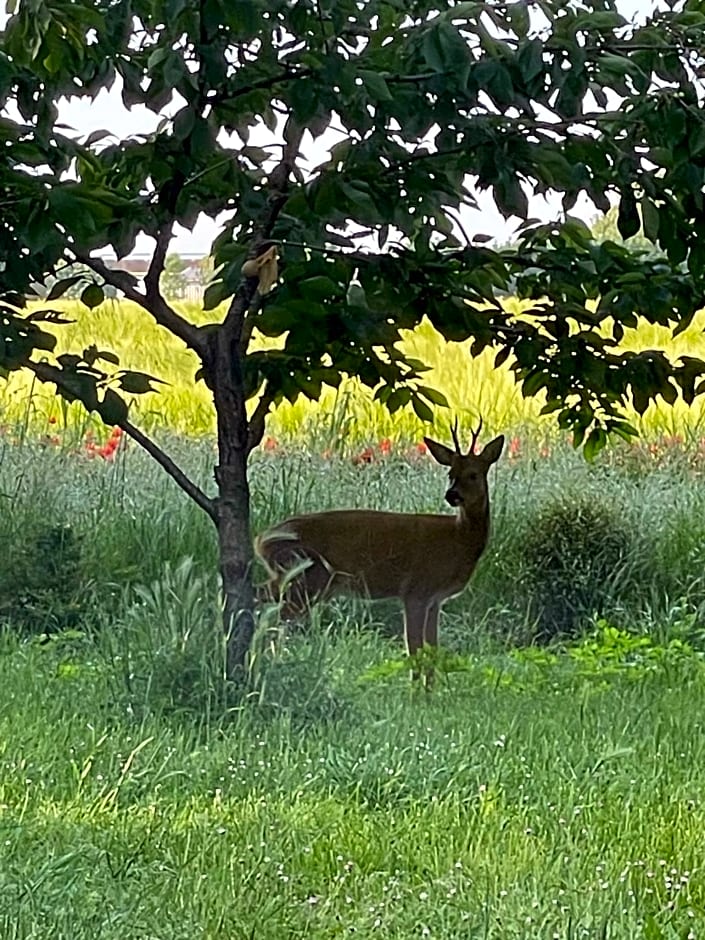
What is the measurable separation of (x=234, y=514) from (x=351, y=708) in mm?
476

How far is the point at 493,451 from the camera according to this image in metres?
3.92

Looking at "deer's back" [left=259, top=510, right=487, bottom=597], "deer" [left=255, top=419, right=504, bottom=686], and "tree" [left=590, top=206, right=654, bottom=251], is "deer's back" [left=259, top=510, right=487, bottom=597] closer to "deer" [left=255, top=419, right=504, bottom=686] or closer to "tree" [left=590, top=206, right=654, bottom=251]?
"deer" [left=255, top=419, right=504, bottom=686]

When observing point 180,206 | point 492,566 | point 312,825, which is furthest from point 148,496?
point 312,825

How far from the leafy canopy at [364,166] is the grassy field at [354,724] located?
65cm

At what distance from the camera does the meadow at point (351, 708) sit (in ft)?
7.57

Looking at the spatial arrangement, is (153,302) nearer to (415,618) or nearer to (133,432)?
(133,432)

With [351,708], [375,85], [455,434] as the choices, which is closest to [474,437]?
[455,434]

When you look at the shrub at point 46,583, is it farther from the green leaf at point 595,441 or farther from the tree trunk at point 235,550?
the green leaf at point 595,441

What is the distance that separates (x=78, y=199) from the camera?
96.2 inches

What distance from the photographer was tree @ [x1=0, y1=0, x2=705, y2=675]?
8.13 ft

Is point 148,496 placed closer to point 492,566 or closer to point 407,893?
point 492,566

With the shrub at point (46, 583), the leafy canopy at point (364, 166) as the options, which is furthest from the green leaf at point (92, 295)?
the shrub at point (46, 583)

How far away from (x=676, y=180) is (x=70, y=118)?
1.71 metres

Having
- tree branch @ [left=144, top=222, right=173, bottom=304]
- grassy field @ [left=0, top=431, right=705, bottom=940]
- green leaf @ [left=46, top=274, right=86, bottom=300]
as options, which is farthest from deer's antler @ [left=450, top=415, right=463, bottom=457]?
green leaf @ [left=46, top=274, right=86, bottom=300]
